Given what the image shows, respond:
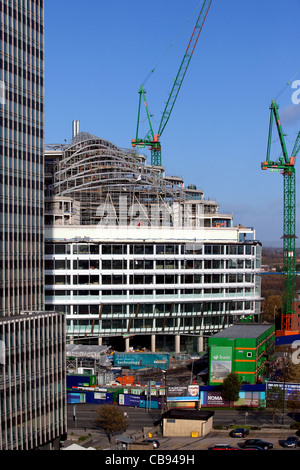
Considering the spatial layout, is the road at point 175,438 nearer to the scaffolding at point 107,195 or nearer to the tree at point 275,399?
the tree at point 275,399

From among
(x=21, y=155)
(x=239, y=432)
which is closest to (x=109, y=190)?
(x=21, y=155)

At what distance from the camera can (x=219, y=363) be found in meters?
62.9

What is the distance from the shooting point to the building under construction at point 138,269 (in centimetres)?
8144

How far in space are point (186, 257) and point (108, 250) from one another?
36.2 feet

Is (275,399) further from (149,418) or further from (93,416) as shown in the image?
(93,416)

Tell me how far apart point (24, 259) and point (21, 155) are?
9.12m

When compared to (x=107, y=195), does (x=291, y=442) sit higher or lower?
lower

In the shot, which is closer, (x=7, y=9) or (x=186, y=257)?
(x=7, y=9)

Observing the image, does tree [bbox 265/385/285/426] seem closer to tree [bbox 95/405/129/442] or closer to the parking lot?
the parking lot

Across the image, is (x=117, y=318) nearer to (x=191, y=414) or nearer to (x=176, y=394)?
(x=176, y=394)

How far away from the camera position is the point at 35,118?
183 ft

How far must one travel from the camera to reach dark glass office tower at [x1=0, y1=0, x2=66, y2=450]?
44.2 m

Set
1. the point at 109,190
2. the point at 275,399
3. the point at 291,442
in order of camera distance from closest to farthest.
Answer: the point at 291,442 → the point at 275,399 → the point at 109,190
